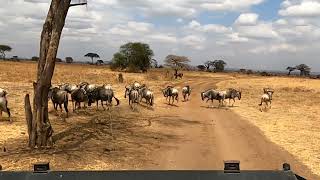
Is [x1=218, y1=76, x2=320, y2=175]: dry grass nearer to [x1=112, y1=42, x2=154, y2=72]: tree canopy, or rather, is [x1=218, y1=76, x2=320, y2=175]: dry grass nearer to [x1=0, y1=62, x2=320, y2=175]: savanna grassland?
[x1=0, y1=62, x2=320, y2=175]: savanna grassland

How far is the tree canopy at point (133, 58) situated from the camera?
87.4 m

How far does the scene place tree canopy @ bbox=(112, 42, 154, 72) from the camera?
8738 centimetres

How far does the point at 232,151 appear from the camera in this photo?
16266mm

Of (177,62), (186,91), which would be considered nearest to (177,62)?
(177,62)

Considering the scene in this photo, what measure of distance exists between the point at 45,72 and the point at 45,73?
1.3 inches

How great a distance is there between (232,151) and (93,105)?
15036 mm

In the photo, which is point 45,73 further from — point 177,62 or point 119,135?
point 177,62

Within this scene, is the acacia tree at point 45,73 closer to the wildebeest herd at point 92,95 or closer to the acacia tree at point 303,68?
the wildebeest herd at point 92,95

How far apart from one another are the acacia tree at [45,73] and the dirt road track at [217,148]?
3.95 m

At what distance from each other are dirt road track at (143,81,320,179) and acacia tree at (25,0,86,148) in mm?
3947

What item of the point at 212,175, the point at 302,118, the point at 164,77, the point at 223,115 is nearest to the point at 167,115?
the point at 223,115

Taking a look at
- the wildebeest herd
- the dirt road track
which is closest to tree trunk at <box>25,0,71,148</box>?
the dirt road track

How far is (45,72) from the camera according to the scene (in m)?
15.8

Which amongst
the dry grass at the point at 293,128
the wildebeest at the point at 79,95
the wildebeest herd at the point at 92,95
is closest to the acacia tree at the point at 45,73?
the wildebeest herd at the point at 92,95
